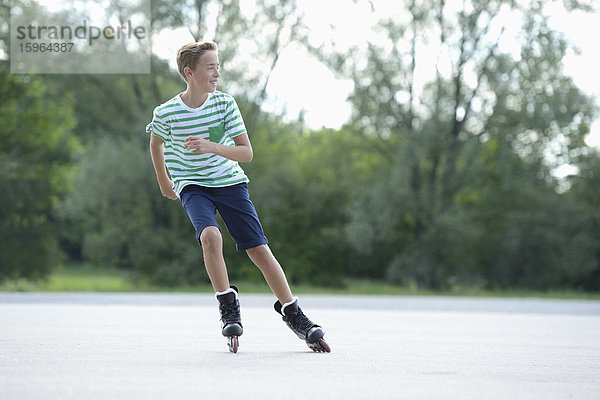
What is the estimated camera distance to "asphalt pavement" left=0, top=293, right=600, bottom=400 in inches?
181

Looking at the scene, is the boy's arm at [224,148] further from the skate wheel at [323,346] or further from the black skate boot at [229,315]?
the skate wheel at [323,346]

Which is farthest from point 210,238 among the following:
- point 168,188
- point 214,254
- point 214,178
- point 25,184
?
point 25,184

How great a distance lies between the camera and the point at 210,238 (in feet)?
20.3

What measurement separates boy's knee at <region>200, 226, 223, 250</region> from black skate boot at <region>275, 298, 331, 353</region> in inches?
24.8

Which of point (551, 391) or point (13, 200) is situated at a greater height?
point (13, 200)

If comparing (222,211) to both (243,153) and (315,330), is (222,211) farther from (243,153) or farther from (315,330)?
(315,330)

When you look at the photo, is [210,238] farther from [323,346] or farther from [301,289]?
[301,289]

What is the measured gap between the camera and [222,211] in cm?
643

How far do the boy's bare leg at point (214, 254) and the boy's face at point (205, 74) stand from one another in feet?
2.98

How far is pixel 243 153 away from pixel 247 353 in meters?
1.28

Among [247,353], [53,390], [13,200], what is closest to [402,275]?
[13,200]

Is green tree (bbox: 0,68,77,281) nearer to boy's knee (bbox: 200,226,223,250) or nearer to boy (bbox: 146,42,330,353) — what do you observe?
boy (bbox: 146,42,330,353)

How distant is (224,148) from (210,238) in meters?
0.57

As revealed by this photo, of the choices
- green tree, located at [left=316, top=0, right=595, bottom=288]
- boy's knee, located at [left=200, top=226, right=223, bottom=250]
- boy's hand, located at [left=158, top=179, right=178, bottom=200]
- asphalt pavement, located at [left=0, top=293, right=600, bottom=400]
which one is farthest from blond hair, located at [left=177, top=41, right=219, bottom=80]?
green tree, located at [left=316, top=0, right=595, bottom=288]
